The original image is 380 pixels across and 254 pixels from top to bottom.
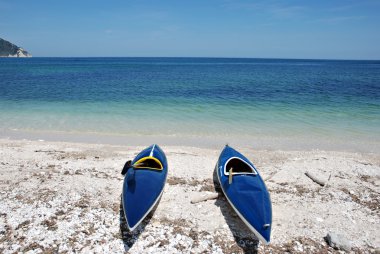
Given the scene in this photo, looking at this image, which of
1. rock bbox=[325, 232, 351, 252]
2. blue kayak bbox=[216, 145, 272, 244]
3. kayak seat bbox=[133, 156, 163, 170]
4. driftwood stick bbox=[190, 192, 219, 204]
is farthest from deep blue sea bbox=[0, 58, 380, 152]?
rock bbox=[325, 232, 351, 252]

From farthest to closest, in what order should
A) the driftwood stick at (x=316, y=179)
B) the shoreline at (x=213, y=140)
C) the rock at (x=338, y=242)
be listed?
the shoreline at (x=213, y=140) < the driftwood stick at (x=316, y=179) < the rock at (x=338, y=242)

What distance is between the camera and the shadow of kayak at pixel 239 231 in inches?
198

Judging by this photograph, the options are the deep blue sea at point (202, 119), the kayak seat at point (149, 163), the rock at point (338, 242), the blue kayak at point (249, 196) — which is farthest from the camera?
the deep blue sea at point (202, 119)

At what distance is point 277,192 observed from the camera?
717 centimetres

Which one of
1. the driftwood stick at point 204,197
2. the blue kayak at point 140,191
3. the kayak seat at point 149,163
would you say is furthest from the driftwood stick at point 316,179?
the kayak seat at point 149,163

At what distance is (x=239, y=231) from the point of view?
5.42 m

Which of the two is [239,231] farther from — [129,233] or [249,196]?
[129,233]

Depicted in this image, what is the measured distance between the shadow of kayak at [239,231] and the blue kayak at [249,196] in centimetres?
41

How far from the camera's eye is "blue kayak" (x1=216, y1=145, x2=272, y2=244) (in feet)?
15.8

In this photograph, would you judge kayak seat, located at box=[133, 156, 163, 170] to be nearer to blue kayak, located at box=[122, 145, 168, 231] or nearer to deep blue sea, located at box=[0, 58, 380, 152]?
blue kayak, located at box=[122, 145, 168, 231]

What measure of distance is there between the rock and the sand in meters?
0.12

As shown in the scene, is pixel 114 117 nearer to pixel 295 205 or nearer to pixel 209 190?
pixel 209 190

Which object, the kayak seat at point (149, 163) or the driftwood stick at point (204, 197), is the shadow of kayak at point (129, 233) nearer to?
the driftwood stick at point (204, 197)

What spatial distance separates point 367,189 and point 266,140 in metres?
5.33
